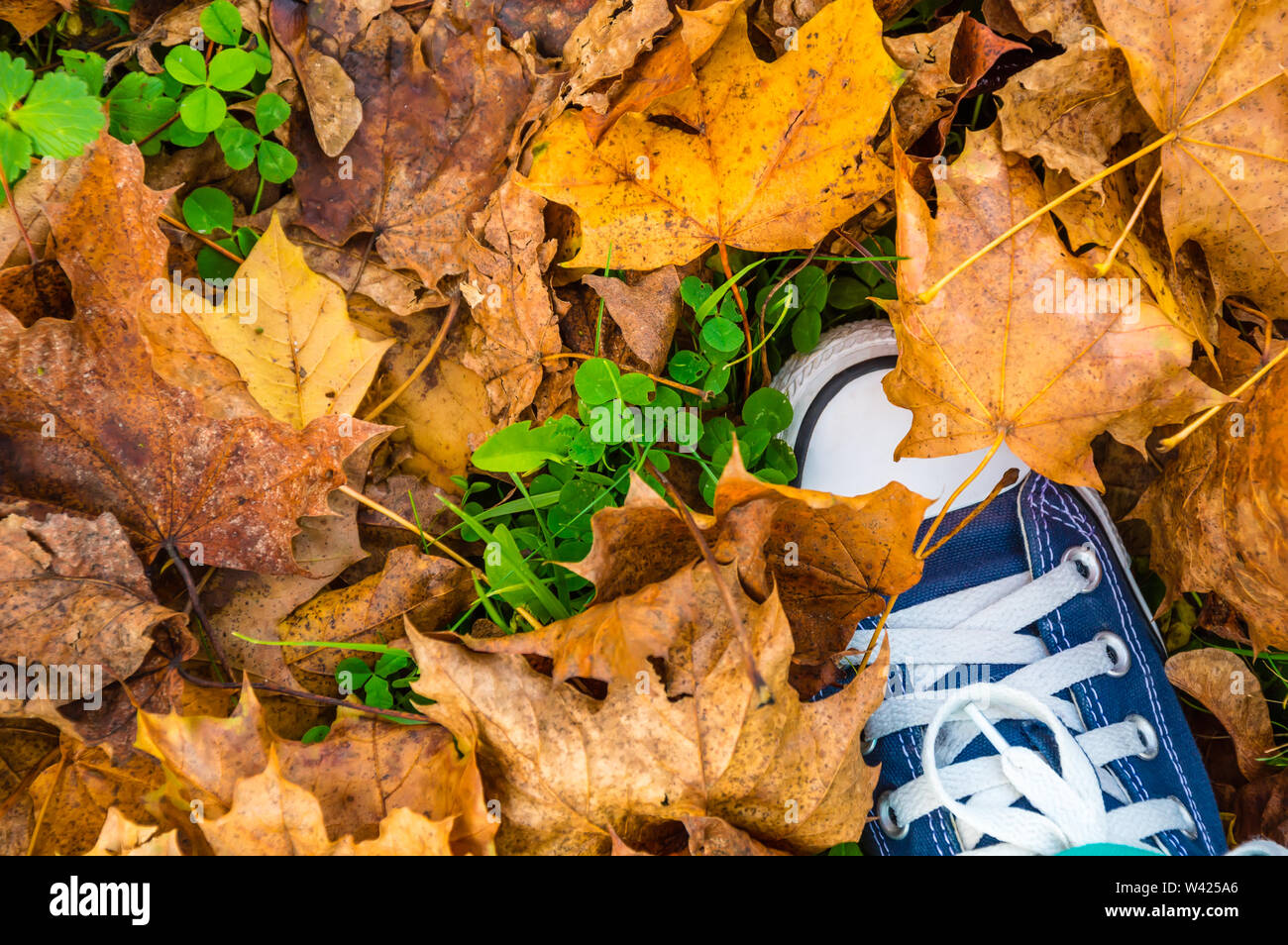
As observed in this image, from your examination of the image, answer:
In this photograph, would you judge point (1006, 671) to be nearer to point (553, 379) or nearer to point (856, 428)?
point (856, 428)

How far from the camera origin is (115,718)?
5.24 ft

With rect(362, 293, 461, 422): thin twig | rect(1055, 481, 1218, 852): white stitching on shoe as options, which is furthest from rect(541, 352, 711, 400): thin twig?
rect(1055, 481, 1218, 852): white stitching on shoe

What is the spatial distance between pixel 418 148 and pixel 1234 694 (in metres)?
2.09

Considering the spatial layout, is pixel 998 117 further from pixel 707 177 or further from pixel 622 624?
pixel 622 624

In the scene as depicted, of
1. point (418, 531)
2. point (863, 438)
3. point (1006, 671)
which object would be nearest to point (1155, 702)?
point (1006, 671)

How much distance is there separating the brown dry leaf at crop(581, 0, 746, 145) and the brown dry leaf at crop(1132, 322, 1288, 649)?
3.86 ft

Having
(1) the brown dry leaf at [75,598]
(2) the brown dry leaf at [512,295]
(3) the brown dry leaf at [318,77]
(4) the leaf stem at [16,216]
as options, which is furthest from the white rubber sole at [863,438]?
(4) the leaf stem at [16,216]

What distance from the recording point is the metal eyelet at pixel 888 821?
1730 mm

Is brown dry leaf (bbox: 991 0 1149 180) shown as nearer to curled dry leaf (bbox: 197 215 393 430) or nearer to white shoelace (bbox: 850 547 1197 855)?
white shoelace (bbox: 850 547 1197 855)

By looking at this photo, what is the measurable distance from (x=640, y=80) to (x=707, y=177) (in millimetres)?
217

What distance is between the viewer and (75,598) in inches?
61.5

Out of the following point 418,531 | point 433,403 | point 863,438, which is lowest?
point 418,531

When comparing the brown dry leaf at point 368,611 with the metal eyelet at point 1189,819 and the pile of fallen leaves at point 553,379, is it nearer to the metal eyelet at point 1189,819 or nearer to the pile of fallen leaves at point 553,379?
the pile of fallen leaves at point 553,379
